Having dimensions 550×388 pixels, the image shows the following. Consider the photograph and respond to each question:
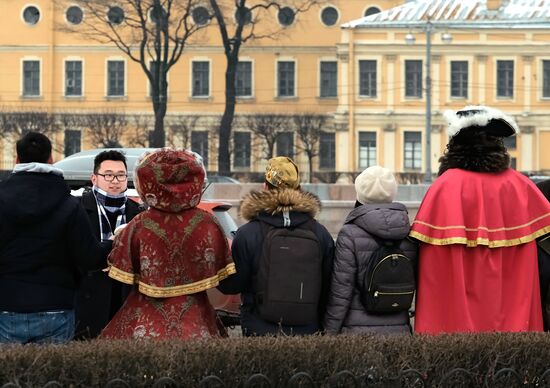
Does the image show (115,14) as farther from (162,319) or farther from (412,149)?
(162,319)

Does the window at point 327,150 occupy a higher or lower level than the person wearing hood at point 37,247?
higher

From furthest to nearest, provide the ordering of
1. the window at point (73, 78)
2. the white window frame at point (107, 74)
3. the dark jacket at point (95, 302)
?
the window at point (73, 78) → the white window frame at point (107, 74) → the dark jacket at point (95, 302)

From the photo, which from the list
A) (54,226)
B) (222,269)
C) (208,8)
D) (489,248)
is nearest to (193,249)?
(222,269)

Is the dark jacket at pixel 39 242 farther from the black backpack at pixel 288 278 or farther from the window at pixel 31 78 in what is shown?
the window at pixel 31 78

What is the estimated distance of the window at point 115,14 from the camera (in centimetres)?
4875

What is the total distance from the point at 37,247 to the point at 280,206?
1193 mm

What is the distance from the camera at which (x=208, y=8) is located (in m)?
52.5

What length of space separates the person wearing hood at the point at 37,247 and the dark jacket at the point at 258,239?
661 mm

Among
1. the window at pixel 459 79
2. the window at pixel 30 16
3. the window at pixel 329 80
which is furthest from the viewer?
the window at pixel 30 16

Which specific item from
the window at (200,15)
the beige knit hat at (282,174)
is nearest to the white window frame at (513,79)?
the window at (200,15)

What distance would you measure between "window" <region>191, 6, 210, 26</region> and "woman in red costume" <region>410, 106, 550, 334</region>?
48106 millimetres

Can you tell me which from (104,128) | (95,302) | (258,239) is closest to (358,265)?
(258,239)

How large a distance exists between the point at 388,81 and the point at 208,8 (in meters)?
9.90

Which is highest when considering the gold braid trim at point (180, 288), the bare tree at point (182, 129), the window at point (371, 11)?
the window at point (371, 11)
